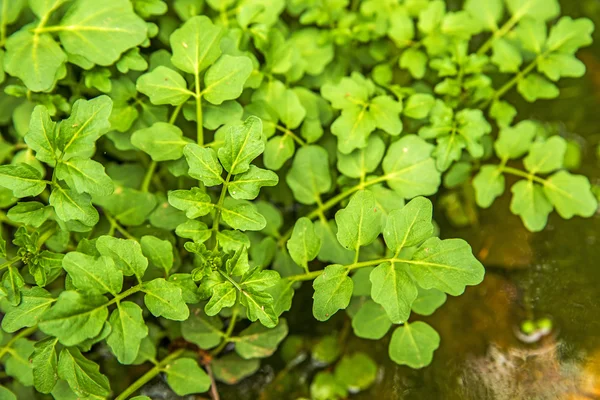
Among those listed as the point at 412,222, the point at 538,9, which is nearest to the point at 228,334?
the point at 412,222

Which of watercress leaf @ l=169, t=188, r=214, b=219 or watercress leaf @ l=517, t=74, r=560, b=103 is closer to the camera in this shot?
watercress leaf @ l=169, t=188, r=214, b=219

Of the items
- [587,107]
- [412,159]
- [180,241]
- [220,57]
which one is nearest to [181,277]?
[180,241]

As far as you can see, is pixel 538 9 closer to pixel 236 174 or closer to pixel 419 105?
pixel 419 105

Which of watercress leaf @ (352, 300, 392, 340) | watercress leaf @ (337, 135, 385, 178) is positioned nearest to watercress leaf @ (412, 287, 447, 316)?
watercress leaf @ (352, 300, 392, 340)

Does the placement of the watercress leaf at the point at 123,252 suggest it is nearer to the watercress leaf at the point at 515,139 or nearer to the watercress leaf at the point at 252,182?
the watercress leaf at the point at 252,182

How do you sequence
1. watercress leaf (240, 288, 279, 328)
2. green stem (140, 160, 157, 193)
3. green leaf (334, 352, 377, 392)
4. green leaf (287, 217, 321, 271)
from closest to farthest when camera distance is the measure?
1. watercress leaf (240, 288, 279, 328)
2. green leaf (287, 217, 321, 271)
3. green stem (140, 160, 157, 193)
4. green leaf (334, 352, 377, 392)

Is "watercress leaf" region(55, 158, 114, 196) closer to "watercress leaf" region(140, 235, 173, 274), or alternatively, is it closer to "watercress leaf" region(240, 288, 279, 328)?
"watercress leaf" region(140, 235, 173, 274)
